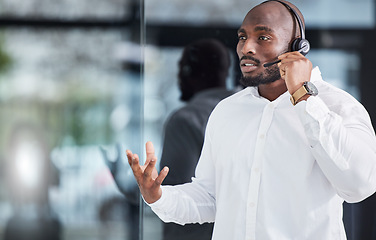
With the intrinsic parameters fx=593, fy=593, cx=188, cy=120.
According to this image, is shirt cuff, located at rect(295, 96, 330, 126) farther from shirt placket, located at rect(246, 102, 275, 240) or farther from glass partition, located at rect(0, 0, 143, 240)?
glass partition, located at rect(0, 0, 143, 240)

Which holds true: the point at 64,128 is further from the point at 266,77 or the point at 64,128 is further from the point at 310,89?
the point at 310,89

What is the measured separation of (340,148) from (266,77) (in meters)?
0.42

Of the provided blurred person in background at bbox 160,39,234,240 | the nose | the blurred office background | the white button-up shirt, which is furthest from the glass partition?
the nose

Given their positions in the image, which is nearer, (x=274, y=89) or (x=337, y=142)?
(x=337, y=142)

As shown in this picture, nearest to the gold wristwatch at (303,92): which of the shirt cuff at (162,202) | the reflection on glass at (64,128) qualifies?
the shirt cuff at (162,202)

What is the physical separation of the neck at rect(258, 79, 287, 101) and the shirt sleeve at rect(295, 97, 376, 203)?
33cm

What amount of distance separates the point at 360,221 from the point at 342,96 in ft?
4.31

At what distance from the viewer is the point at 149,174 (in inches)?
69.7

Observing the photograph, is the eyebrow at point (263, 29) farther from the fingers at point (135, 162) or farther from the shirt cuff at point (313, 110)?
the fingers at point (135, 162)

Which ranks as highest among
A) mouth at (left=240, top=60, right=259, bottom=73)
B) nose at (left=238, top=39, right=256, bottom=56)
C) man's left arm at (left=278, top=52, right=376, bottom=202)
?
nose at (left=238, top=39, right=256, bottom=56)

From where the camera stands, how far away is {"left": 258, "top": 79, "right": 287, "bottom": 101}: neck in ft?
6.33

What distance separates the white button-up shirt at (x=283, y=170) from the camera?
5.18 ft

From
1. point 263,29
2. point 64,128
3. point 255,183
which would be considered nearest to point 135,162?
point 255,183

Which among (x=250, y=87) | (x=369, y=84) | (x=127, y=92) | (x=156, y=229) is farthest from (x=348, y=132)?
(x=127, y=92)
